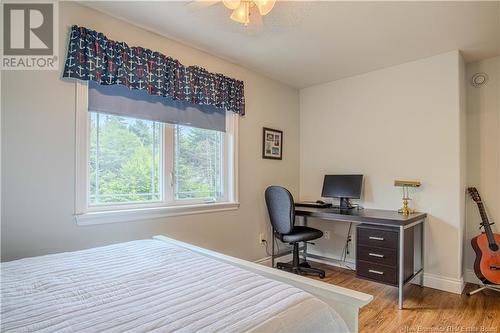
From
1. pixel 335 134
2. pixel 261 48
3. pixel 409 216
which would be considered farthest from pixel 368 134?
pixel 261 48

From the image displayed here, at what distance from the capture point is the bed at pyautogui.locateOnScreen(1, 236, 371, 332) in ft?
2.90

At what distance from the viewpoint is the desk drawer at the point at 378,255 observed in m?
2.55

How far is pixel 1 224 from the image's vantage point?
172 centimetres

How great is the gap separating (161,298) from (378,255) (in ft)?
7.31

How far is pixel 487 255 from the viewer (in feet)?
8.50

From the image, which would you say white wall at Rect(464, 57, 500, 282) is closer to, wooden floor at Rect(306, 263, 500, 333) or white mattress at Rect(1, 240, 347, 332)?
wooden floor at Rect(306, 263, 500, 333)

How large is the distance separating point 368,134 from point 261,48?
5.42 ft

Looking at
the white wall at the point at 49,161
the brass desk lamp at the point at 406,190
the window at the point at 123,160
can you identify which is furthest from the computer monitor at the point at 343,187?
the window at the point at 123,160

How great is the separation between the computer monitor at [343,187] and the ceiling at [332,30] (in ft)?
4.28

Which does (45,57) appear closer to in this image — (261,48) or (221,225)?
(261,48)

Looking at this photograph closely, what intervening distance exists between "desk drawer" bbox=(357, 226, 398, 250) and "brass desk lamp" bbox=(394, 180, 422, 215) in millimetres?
455

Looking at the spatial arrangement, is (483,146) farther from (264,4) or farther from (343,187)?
(264,4)

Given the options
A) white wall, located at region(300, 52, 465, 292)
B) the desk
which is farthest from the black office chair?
white wall, located at region(300, 52, 465, 292)

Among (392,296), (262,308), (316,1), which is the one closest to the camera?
(262,308)
